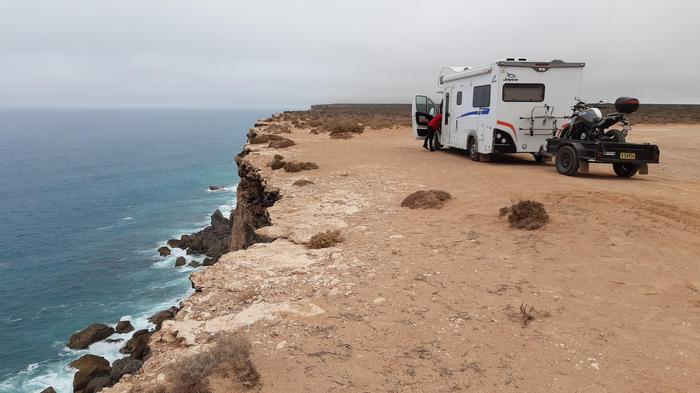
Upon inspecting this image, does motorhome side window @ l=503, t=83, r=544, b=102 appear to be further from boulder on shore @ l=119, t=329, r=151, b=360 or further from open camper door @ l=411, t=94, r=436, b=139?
boulder on shore @ l=119, t=329, r=151, b=360

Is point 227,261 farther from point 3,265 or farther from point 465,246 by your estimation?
point 3,265

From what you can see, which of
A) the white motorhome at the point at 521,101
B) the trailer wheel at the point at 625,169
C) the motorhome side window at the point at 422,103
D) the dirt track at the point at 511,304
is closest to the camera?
the dirt track at the point at 511,304

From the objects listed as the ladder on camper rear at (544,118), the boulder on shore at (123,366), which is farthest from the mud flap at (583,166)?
the boulder on shore at (123,366)

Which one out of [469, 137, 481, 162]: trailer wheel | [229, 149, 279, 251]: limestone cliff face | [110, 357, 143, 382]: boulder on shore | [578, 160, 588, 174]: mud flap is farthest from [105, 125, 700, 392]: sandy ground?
[110, 357, 143, 382]: boulder on shore

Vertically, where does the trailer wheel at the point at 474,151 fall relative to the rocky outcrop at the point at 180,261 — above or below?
above

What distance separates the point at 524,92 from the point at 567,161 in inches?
111

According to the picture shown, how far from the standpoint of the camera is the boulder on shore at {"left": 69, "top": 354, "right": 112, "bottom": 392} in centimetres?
1513

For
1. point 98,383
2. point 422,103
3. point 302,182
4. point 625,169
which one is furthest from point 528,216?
point 422,103

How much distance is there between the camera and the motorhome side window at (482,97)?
53.7 ft

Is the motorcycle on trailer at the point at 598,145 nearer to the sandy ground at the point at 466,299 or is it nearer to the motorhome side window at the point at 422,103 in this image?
the sandy ground at the point at 466,299

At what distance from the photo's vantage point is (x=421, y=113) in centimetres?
2292

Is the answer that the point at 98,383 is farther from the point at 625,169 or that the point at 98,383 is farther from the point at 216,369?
the point at 625,169

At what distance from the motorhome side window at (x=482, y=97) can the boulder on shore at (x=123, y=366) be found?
13837 mm

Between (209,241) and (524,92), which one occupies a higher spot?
(524,92)
